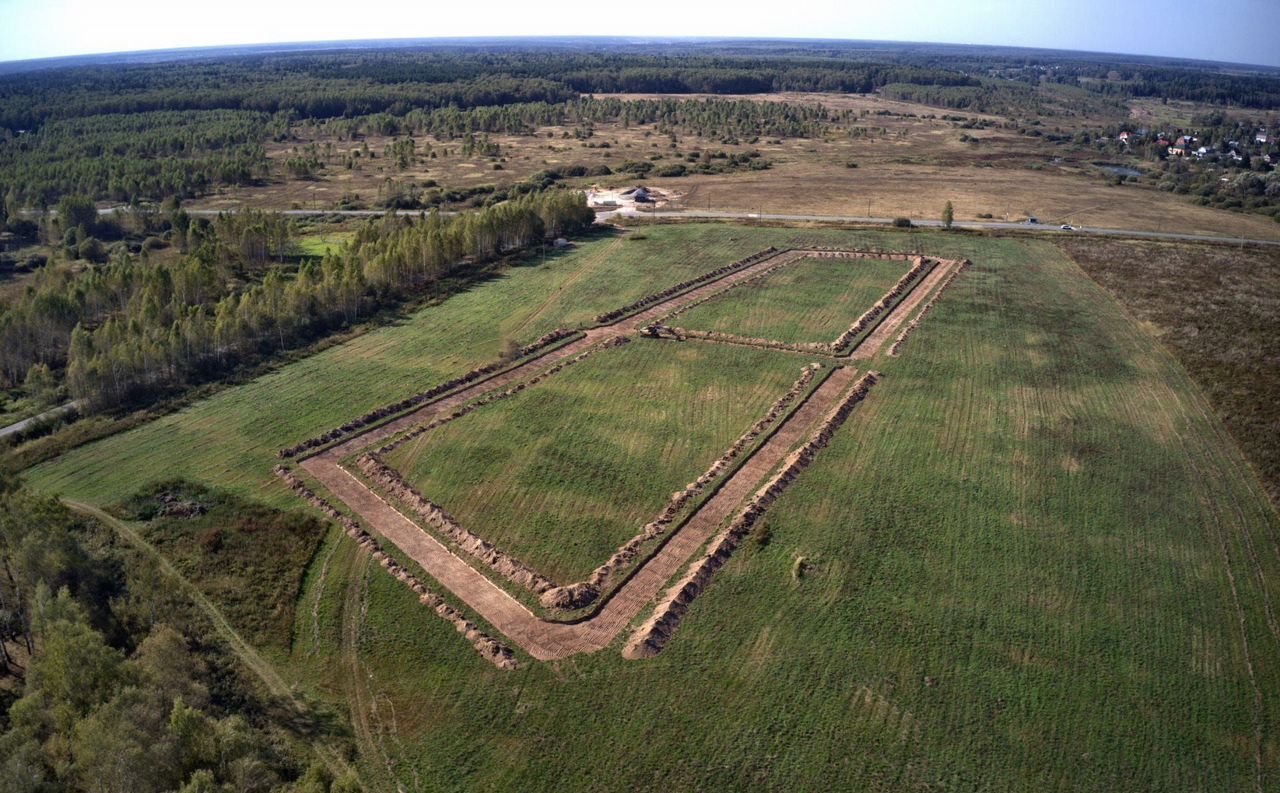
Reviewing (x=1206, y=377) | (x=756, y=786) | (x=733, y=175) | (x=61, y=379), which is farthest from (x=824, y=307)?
Answer: (x=733, y=175)

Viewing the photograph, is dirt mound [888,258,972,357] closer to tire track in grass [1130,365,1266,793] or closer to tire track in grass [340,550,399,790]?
tire track in grass [1130,365,1266,793]

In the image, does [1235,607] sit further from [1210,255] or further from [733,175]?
[733,175]

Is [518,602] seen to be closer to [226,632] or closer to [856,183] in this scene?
[226,632]

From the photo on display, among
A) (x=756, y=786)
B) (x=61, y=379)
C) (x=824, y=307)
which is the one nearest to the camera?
(x=756, y=786)

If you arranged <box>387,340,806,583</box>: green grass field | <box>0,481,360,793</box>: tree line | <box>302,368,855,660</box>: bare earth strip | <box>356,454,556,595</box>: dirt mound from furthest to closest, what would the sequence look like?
<box>387,340,806,583</box>: green grass field
<box>356,454,556,595</box>: dirt mound
<box>302,368,855,660</box>: bare earth strip
<box>0,481,360,793</box>: tree line

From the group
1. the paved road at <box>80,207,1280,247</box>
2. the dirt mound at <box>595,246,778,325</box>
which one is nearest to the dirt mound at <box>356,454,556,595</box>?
the dirt mound at <box>595,246,778,325</box>
